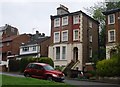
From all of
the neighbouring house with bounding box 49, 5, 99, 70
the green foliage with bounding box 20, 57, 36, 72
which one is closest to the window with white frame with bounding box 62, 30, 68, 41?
the neighbouring house with bounding box 49, 5, 99, 70

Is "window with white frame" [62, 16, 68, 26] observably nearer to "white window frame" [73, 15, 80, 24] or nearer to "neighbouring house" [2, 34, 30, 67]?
"white window frame" [73, 15, 80, 24]

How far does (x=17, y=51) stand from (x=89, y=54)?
74.4ft

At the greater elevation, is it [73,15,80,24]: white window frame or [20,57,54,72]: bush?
[73,15,80,24]: white window frame

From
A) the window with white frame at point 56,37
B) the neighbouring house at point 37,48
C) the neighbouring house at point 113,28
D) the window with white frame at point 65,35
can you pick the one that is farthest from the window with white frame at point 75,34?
the neighbouring house at point 37,48

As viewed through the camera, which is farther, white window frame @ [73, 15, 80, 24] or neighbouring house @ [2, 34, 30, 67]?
neighbouring house @ [2, 34, 30, 67]

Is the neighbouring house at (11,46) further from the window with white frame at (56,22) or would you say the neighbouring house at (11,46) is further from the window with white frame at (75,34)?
the window with white frame at (75,34)

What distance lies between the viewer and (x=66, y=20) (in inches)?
2244

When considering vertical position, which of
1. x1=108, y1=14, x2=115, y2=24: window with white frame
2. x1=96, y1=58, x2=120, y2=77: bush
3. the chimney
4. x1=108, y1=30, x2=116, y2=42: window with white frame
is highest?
the chimney

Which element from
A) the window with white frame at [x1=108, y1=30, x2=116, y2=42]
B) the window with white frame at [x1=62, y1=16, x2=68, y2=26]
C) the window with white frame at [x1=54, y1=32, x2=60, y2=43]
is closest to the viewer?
the window with white frame at [x1=108, y1=30, x2=116, y2=42]

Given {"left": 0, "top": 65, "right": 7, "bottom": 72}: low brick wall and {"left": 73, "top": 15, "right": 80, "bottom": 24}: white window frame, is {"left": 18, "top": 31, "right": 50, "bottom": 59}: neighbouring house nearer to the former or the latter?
{"left": 0, "top": 65, "right": 7, "bottom": 72}: low brick wall

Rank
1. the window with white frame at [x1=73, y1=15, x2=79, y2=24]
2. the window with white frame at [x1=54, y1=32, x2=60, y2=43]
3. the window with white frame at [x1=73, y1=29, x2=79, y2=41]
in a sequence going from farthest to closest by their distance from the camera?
the window with white frame at [x1=54, y1=32, x2=60, y2=43], the window with white frame at [x1=73, y1=15, x2=79, y2=24], the window with white frame at [x1=73, y1=29, x2=79, y2=41]

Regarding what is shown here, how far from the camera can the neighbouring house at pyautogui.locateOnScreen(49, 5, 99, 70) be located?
54.2 m

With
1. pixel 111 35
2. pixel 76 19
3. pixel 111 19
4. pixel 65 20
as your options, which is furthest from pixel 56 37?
pixel 111 19

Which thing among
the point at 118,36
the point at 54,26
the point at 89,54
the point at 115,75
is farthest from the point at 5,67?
the point at 115,75
